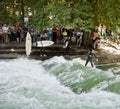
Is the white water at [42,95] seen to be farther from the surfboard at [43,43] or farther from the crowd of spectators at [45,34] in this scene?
the crowd of spectators at [45,34]

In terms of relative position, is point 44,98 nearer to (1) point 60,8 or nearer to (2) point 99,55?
(2) point 99,55

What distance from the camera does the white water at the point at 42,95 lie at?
14.9 m

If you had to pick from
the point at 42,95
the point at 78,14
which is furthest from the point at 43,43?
the point at 42,95

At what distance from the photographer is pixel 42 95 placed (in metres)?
16.5

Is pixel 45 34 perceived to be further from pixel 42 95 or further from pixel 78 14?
pixel 42 95

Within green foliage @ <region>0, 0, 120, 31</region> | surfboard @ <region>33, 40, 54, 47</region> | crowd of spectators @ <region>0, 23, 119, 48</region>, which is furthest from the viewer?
crowd of spectators @ <region>0, 23, 119, 48</region>

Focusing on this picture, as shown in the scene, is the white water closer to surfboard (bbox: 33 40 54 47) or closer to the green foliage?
surfboard (bbox: 33 40 54 47)

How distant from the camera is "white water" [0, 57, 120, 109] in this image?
587 inches

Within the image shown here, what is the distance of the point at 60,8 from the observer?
2859cm

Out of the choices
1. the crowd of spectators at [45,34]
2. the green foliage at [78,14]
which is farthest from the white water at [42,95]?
the crowd of spectators at [45,34]

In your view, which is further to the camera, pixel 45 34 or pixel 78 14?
pixel 45 34

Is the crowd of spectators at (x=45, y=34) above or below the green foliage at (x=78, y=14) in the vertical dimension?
below

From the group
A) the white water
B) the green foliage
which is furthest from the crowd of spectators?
the white water

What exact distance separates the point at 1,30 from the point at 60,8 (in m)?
4.71
